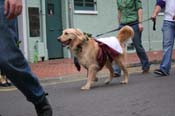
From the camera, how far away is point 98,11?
19797 mm

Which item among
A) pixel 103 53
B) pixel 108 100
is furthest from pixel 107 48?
pixel 108 100

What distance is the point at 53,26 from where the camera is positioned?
59.9 ft

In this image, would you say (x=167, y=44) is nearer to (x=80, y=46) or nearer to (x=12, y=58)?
(x=80, y=46)

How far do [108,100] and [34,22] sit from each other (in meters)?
10.6

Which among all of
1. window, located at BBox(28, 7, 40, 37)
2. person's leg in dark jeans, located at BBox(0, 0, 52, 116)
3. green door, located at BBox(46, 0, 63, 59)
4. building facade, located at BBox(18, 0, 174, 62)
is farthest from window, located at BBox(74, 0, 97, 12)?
person's leg in dark jeans, located at BBox(0, 0, 52, 116)

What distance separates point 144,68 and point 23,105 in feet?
16.3

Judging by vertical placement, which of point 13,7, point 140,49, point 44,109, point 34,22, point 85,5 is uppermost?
point 13,7

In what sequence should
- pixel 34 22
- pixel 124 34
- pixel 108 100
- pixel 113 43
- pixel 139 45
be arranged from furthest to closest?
pixel 34 22 → pixel 139 45 → pixel 124 34 → pixel 113 43 → pixel 108 100

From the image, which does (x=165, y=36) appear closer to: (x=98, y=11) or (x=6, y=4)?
(x=6, y=4)

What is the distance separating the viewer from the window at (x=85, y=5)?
62.4ft

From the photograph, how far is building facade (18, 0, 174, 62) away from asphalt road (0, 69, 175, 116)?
299 inches

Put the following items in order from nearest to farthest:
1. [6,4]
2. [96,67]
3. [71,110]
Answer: [6,4]
[71,110]
[96,67]

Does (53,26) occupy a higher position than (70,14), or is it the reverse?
(70,14)

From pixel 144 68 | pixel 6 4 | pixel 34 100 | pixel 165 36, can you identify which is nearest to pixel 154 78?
pixel 165 36
